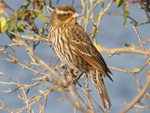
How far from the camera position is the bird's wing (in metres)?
5.17

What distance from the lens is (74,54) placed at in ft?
17.0

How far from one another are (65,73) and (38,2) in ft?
4.26

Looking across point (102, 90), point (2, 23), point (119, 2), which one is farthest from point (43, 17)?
point (102, 90)

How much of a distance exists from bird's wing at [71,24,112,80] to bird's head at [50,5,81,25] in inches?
6.2

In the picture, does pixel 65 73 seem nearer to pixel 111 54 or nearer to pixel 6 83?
pixel 111 54

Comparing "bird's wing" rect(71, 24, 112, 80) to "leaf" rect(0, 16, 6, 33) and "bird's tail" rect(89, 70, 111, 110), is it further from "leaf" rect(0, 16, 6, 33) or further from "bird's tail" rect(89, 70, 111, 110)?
"leaf" rect(0, 16, 6, 33)

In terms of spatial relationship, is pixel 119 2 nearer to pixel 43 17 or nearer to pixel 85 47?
pixel 43 17

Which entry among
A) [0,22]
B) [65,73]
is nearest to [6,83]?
[0,22]

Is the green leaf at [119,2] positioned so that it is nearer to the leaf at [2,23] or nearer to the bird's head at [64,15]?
the bird's head at [64,15]

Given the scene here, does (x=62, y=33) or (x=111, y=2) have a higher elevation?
(x=111, y=2)

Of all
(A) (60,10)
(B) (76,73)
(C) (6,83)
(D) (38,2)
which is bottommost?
(B) (76,73)

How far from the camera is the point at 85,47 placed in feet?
17.3

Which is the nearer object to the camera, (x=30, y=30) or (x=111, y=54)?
(x=30, y=30)

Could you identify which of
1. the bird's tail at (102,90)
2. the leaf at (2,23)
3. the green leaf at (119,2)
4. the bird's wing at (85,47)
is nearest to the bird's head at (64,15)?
the bird's wing at (85,47)
